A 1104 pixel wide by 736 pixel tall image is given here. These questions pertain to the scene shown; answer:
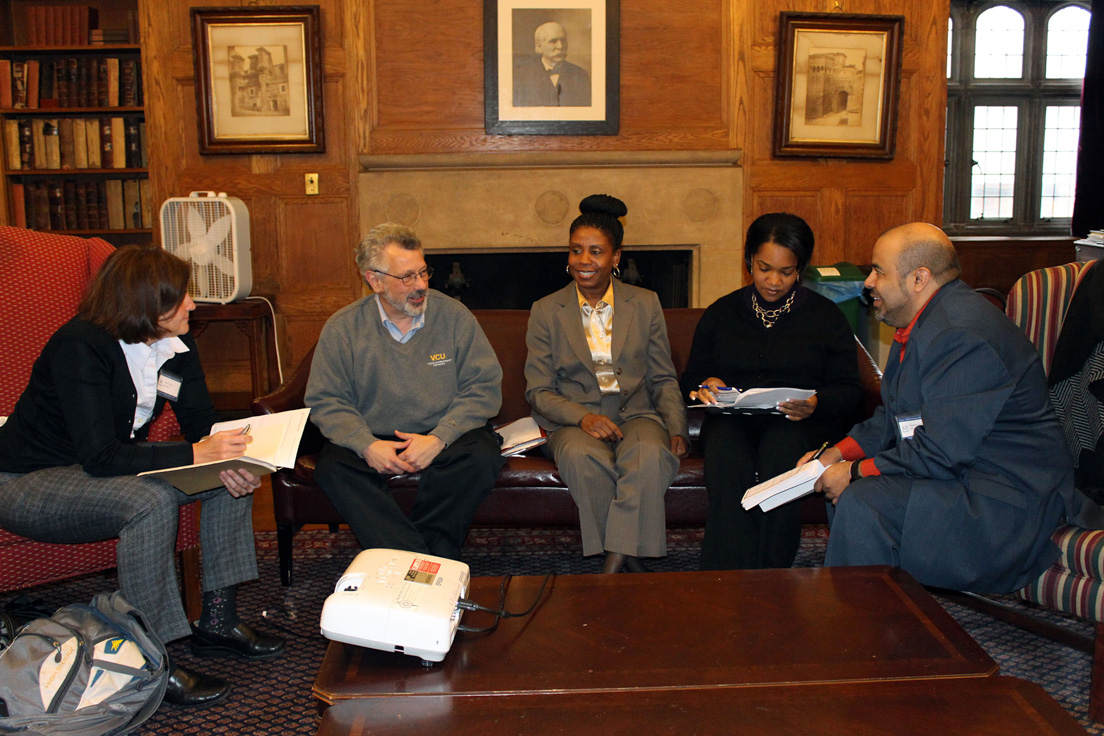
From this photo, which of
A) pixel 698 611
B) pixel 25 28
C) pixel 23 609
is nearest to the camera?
pixel 698 611

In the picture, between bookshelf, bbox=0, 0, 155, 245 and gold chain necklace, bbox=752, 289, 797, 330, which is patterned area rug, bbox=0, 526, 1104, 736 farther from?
bookshelf, bbox=0, 0, 155, 245

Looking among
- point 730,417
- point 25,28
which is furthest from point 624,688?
point 25,28

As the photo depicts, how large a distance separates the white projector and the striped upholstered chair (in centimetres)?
148

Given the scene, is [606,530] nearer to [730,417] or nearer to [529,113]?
[730,417]

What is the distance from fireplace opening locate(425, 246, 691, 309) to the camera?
204 inches

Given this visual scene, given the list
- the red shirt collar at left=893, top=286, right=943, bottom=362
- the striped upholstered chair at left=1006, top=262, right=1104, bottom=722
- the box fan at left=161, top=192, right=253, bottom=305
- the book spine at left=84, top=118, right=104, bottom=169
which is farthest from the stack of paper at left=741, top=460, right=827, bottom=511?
the book spine at left=84, top=118, right=104, bottom=169

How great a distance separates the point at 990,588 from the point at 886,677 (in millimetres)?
946

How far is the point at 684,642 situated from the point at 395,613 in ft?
1.60

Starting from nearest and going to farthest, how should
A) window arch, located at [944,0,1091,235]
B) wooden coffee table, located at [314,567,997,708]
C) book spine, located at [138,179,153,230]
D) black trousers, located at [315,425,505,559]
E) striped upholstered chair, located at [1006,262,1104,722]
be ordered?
wooden coffee table, located at [314,567,997,708], striped upholstered chair, located at [1006,262,1104,722], black trousers, located at [315,425,505,559], book spine, located at [138,179,153,230], window arch, located at [944,0,1091,235]

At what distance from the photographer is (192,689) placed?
2047 millimetres

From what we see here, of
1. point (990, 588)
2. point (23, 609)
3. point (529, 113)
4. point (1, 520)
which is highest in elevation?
point (529, 113)

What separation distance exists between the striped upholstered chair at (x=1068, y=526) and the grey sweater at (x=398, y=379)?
1618 millimetres

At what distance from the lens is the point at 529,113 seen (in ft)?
15.9

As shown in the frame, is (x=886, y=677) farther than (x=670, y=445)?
No
